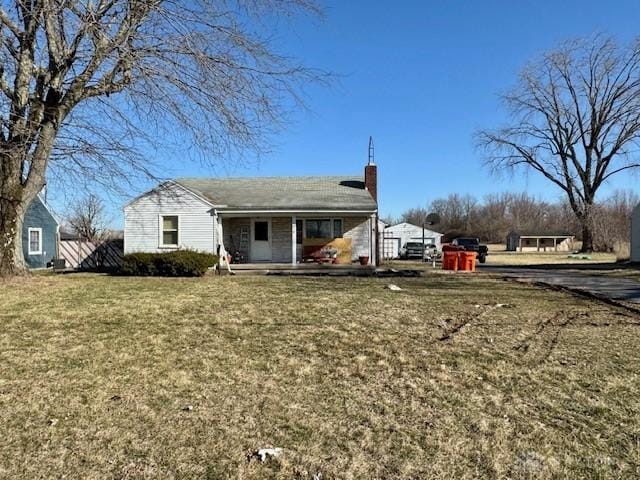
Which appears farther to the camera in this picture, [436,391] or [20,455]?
[436,391]

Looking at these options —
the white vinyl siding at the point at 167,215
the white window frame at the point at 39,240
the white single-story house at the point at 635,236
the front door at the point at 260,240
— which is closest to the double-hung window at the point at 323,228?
the front door at the point at 260,240

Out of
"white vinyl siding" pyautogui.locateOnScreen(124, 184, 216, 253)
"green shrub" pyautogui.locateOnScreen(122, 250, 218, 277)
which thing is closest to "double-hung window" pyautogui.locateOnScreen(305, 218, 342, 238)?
"white vinyl siding" pyautogui.locateOnScreen(124, 184, 216, 253)

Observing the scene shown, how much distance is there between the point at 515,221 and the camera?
326 feet

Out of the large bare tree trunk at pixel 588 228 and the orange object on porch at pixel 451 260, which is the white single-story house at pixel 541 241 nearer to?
the large bare tree trunk at pixel 588 228

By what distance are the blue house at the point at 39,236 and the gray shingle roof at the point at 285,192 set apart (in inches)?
339

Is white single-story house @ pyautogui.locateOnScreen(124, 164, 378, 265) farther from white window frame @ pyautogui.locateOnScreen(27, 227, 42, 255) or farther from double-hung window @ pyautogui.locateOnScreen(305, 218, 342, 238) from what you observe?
white window frame @ pyautogui.locateOnScreen(27, 227, 42, 255)

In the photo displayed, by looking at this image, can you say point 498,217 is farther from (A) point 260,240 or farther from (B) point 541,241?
(A) point 260,240

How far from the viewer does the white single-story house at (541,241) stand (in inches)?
2869

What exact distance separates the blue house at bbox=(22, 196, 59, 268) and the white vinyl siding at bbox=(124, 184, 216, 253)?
7874 millimetres

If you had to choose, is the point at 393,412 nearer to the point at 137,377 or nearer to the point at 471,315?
the point at 137,377

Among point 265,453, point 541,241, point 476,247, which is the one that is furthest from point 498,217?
point 265,453

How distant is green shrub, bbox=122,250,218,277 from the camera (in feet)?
53.1

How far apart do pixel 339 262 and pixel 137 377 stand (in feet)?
52.6

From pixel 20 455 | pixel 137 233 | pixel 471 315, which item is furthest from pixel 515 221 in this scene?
pixel 20 455
